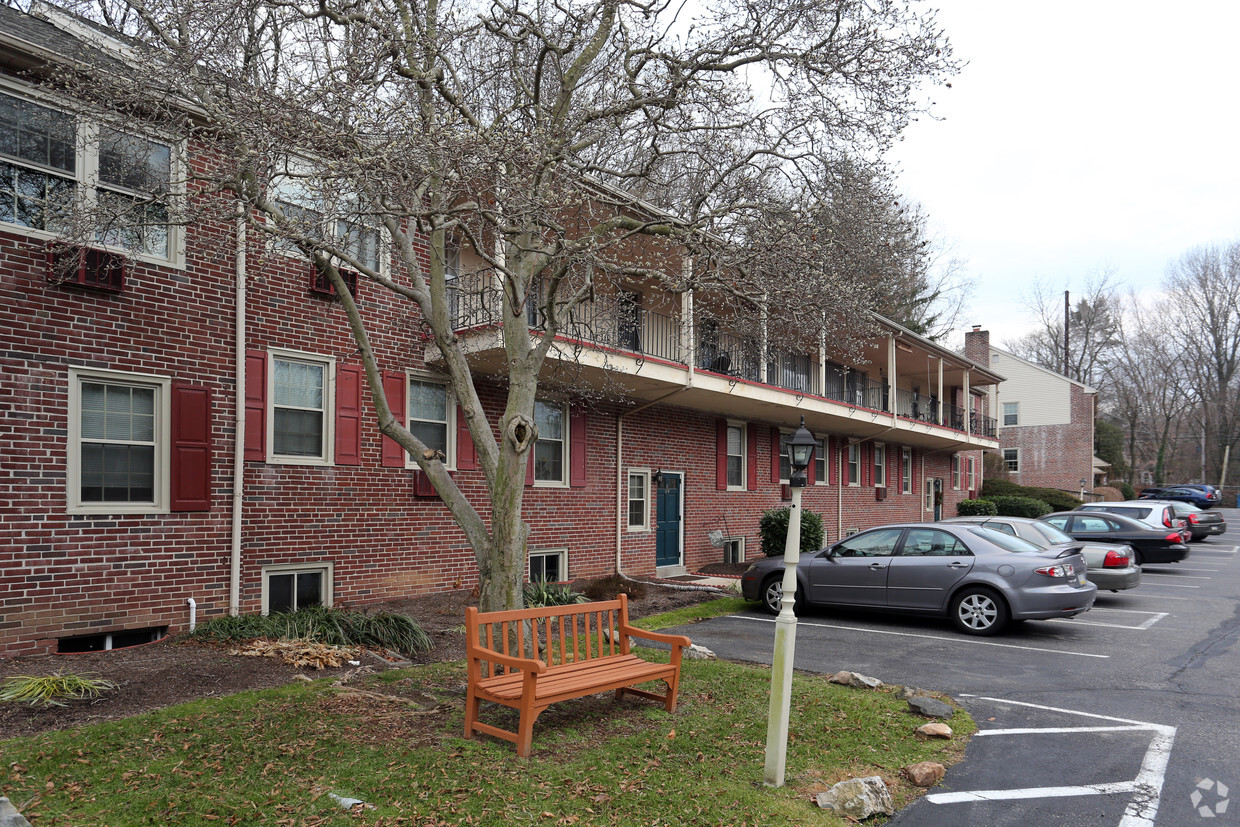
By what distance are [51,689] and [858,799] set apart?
605cm

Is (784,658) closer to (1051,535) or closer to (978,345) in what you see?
(1051,535)

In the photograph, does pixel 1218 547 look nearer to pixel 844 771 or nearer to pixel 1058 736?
pixel 1058 736

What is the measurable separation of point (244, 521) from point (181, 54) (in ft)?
17.4

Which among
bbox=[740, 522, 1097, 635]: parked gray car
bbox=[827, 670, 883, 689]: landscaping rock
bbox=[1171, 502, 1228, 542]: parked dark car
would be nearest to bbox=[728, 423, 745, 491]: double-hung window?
bbox=[740, 522, 1097, 635]: parked gray car

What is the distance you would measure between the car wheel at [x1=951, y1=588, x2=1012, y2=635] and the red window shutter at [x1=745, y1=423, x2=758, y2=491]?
27.6 ft

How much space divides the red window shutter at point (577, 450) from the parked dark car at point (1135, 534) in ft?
32.1

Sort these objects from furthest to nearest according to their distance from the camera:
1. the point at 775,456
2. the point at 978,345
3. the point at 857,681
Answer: the point at 978,345, the point at 775,456, the point at 857,681

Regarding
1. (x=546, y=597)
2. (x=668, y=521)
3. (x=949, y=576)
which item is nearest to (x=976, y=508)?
(x=668, y=521)

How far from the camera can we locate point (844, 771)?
16.6 ft

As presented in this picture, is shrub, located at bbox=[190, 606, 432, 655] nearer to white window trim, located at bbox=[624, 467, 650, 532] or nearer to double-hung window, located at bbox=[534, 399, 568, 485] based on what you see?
double-hung window, located at bbox=[534, 399, 568, 485]

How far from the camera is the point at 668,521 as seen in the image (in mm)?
15992

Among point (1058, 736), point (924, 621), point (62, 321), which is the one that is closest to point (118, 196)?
point (62, 321)

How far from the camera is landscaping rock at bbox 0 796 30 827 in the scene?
3693 millimetres

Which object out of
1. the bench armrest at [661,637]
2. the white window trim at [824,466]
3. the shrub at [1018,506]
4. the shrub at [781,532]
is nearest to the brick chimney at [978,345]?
the shrub at [1018,506]
